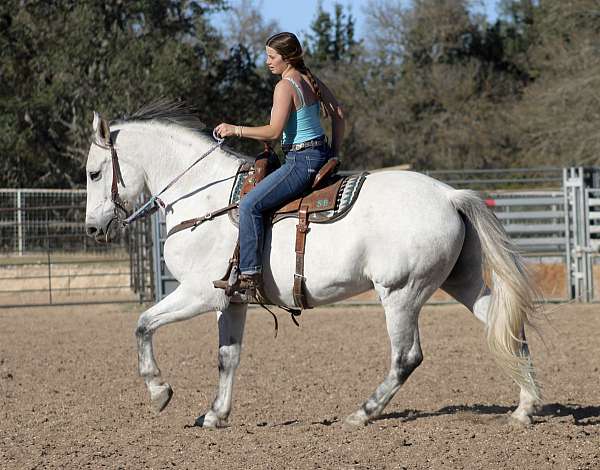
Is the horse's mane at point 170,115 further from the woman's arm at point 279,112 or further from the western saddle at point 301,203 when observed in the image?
the woman's arm at point 279,112

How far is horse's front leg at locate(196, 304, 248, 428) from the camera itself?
6.26 metres

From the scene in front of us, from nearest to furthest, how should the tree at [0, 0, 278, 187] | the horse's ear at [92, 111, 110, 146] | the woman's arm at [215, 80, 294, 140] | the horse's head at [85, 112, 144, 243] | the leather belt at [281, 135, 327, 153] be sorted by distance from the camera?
the woman's arm at [215, 80, 294, 140] → the leather belt at [281, 135, 327, 153] → the horse's ear at [92, 111, 110, 146] → the horse's head at [85, 112, 144, 243] → the tree at [0, 0, 278, 187]

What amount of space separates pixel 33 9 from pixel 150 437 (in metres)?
26.3

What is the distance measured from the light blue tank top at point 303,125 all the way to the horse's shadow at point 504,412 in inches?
73.9

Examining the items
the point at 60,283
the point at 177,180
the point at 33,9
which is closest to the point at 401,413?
the point at 177,180

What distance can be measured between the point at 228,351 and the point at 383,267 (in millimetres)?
1253

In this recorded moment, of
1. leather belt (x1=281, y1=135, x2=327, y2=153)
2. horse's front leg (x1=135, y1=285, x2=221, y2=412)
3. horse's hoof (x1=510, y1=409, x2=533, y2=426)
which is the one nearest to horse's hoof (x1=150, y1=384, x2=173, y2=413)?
horse's front leg (x1=135, y1=285, x2=221, y2=412)

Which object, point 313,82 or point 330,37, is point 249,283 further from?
Result: point 330,37

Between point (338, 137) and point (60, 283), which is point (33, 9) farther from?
point (338, 137)

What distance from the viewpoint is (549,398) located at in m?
7.18

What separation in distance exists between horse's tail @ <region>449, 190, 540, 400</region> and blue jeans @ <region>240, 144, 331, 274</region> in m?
0.89

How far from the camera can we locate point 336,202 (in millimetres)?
5875

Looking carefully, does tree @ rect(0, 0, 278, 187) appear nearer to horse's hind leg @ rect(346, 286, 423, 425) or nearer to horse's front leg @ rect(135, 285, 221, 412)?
horse's front leg @ rect(135, 285, 221, 412)

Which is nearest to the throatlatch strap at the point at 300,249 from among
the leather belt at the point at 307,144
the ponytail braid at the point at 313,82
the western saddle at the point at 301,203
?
the western saddle at the point at 301,203
